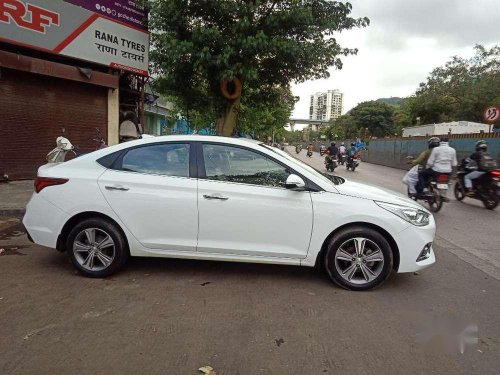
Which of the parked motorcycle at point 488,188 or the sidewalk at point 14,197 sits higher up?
the parked motorcycle at point 488,188

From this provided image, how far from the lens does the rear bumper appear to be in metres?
4.08

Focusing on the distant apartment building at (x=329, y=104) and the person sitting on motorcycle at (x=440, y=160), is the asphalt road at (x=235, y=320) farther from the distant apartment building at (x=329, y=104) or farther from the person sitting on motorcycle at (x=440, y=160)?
the distant apartment building at (x=329, y=104)

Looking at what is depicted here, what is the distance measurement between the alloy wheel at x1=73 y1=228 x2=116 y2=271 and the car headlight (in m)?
2.85

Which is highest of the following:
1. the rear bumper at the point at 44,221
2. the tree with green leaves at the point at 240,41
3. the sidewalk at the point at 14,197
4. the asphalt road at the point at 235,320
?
the tree with green leaves at the point at 240,41

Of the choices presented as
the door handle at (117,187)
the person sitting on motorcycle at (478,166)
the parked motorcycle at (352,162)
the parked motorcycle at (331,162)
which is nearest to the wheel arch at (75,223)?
the door handle at (117,187)

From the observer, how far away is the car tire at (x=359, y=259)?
3.85 m

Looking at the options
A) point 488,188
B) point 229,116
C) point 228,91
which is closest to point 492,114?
point 488,188

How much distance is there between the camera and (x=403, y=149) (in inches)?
966

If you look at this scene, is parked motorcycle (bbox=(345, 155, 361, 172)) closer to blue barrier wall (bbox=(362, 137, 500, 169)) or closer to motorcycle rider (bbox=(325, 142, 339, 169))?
motorcycle rider (bbox=(325, 142, 339, 169))

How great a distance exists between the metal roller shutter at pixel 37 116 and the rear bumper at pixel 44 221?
648cm

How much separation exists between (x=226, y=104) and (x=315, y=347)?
10307 millimetres

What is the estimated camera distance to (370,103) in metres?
70.5

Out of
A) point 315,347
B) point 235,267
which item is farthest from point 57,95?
point 315,347

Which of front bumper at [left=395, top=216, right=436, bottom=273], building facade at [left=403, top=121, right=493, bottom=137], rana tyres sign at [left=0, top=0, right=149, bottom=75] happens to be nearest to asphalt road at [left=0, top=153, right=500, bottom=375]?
front bumper at [left=395, top=216, right=436, bottom=273]
